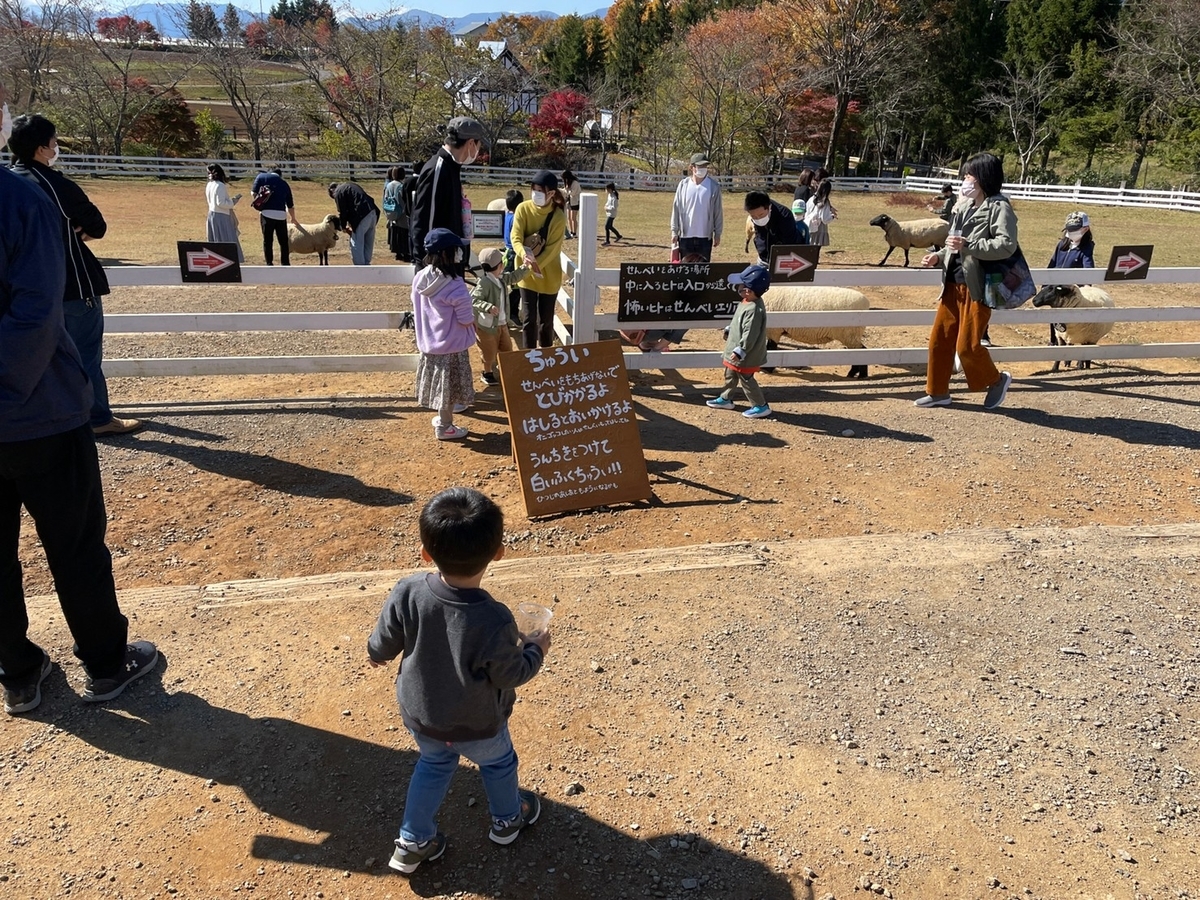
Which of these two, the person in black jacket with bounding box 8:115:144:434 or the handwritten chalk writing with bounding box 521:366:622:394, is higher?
the person in black jacket with bounding box 8:115:144:434

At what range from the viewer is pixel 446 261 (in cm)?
552

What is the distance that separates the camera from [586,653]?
3609 mm

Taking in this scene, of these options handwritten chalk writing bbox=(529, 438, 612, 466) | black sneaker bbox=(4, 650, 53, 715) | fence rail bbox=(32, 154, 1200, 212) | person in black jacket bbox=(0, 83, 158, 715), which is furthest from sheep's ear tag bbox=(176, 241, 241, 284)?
fence rail bbox=(32, 154, 1200, 212)

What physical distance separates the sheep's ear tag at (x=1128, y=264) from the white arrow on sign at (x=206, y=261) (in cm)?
788

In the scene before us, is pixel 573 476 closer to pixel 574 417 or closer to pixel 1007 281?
pixel 574 417

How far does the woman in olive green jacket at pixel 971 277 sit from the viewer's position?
19.9 ft

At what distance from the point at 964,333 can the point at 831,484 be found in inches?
79.7

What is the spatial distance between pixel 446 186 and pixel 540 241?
119cm

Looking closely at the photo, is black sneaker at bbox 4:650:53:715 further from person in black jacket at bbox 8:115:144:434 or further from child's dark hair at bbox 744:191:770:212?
child's dark hair at bbox 744:191:770:212

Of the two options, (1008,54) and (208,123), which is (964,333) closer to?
(208,123)

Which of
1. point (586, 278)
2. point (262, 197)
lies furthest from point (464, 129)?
point (262, 197)

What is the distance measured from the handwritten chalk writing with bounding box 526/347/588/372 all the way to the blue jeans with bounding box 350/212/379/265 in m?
7.77

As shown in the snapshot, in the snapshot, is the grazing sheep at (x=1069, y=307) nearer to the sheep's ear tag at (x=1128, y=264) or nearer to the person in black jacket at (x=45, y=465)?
the sheep's ear tag at (x=1128, y=264)

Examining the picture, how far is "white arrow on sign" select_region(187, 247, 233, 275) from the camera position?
257 inches
